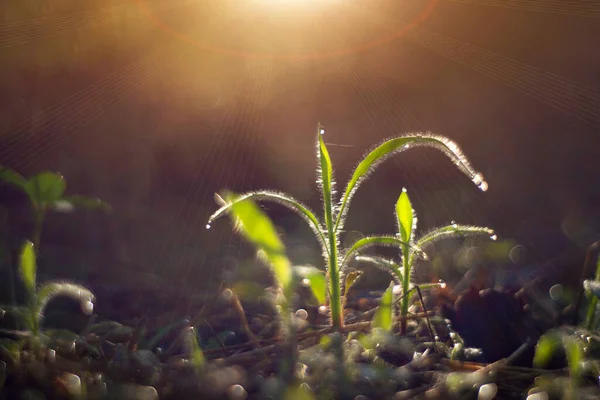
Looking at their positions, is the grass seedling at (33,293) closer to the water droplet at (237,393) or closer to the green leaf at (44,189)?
the water droplet at (237,393)

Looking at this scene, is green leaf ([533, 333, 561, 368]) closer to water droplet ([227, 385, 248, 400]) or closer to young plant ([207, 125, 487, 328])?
young plant ([207, 125, 487, 328])

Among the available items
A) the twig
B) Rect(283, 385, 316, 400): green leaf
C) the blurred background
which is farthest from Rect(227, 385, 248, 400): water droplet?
the blurred background

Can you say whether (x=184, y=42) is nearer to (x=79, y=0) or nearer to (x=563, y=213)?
(x=79, y=0)

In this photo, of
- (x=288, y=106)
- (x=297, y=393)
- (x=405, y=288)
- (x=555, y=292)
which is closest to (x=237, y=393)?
(x=297, y=393)

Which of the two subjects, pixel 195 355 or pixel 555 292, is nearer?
pixel 195 355

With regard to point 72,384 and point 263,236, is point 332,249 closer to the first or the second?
point 263,236

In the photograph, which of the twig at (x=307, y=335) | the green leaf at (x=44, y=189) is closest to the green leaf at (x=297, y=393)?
the twig at (x=307, y=335)

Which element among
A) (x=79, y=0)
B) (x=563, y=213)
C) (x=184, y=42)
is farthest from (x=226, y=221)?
(x=563, y=213)
